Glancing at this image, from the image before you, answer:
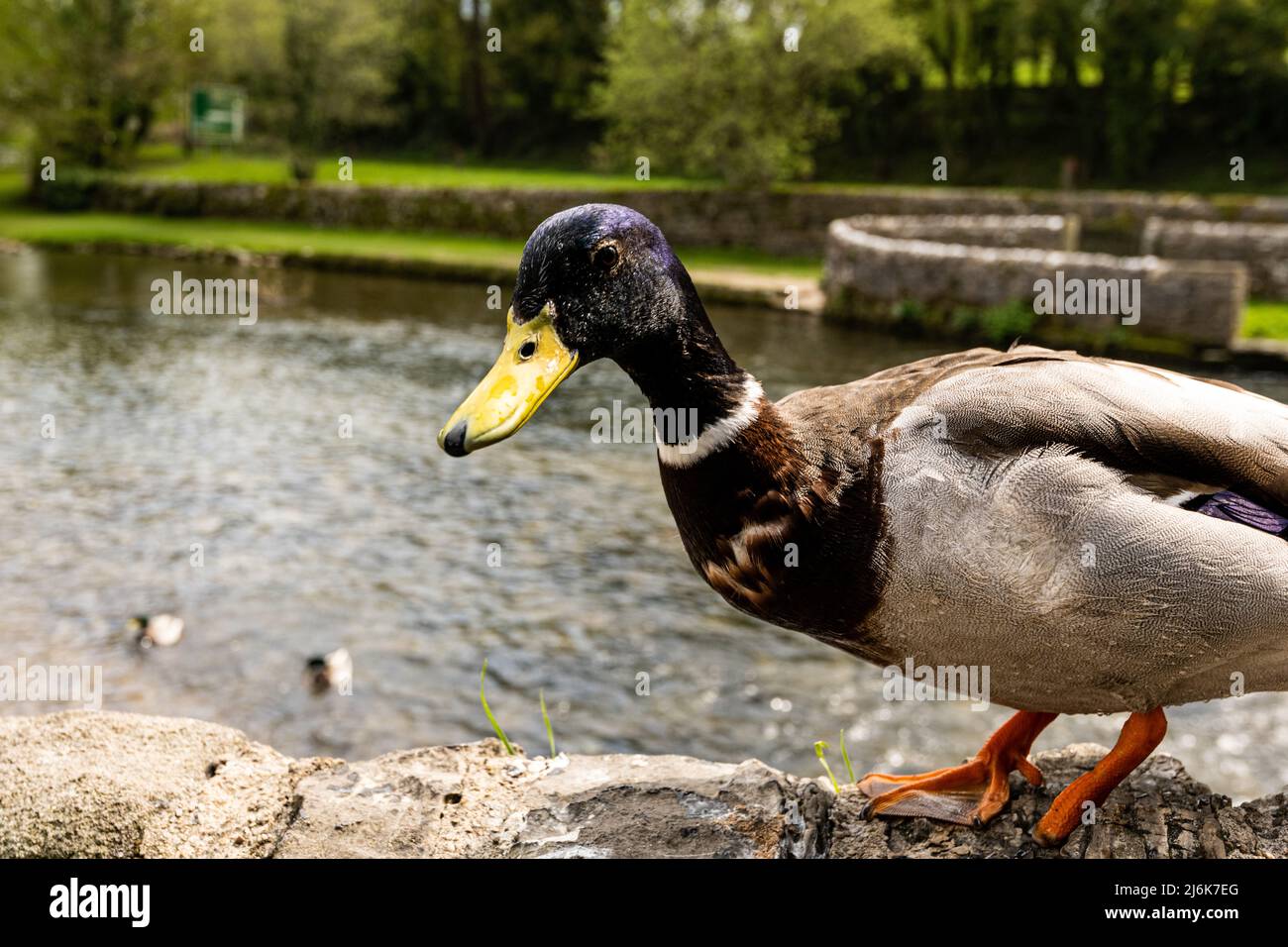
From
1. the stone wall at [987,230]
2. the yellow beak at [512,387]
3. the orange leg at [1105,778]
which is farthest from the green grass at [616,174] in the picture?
the yellow beak at [512,387]

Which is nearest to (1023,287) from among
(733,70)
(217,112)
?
(733,70)

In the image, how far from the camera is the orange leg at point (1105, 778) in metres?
2.91

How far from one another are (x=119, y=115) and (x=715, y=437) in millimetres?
44404

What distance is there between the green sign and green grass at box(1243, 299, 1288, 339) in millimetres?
35868

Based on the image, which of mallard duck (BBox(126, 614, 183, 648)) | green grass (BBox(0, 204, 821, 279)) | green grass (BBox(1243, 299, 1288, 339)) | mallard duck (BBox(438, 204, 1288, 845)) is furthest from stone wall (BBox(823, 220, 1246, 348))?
mallard duck (BBox(438, 204, 1288, 845))

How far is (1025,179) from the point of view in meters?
40.4

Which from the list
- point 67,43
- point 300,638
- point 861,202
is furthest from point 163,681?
point 67,43

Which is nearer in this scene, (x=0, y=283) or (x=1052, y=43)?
(x=0, y=283)

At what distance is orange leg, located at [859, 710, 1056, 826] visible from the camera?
10.4ft

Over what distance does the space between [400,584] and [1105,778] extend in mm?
6939

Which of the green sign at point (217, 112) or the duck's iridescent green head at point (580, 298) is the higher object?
the green sign at point (217, 112)

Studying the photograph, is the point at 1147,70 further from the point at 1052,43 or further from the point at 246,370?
the point at 246,370

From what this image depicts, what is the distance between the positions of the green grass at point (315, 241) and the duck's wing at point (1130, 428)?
2152 cm

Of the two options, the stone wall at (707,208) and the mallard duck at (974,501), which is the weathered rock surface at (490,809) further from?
the stone wall at (707,208)
